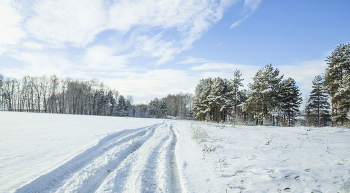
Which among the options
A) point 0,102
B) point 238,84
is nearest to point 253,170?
Answer: point 238,84

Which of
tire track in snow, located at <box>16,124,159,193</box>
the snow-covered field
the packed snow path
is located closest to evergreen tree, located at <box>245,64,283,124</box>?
the snow-covered field

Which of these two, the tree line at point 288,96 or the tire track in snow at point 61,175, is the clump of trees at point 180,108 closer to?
the tree line at point 288,96

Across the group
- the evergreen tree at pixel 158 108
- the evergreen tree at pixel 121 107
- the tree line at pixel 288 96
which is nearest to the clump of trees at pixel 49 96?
the evergreen tree at pixel 121 107

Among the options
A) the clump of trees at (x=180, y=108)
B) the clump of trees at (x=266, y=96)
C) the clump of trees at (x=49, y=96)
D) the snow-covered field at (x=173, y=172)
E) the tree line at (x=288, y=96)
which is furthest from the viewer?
the clump of trees at (x=180, y=108)

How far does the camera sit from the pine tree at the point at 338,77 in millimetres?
21047

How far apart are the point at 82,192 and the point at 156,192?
1615 mm

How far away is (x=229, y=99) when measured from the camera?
33.4m

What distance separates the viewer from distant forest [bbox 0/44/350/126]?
22.6 m

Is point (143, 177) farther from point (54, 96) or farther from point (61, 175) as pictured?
point (54, 96)

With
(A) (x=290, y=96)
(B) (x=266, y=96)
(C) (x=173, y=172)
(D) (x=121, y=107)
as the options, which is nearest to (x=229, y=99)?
(B) (x=266, y=96)

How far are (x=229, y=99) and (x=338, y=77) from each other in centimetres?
1678

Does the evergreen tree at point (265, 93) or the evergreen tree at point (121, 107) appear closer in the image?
the evergreen tree at point (265, 93)

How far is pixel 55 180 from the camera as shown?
3.79m

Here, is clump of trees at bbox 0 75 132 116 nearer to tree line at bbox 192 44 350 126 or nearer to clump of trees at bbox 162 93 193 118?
clump of trees at bbox 162 93 193 118
